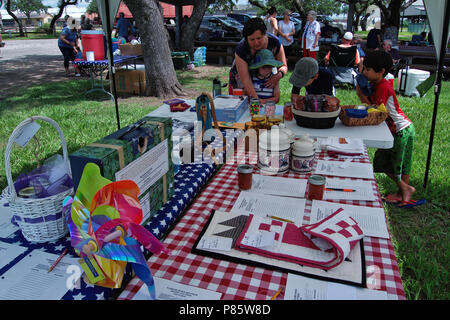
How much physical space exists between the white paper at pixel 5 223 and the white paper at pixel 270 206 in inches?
36.6

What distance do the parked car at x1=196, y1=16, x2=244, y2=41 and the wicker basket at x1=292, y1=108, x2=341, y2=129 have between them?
1224cm

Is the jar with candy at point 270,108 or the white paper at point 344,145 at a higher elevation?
the jar with candy at point 270,108

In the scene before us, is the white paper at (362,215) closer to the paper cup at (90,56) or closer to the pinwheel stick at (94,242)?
the pinwheel stick at (94,242)

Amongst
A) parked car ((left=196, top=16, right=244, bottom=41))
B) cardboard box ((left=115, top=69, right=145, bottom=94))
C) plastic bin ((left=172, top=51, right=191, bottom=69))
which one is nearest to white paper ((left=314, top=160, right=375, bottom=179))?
cardboard box ((left=115, top=69, right=145, bottom=94))

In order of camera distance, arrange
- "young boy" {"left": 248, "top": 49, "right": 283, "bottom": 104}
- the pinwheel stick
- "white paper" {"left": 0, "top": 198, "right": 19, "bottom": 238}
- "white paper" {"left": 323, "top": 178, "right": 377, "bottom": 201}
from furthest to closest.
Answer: "young boy" {"left": 248, "top": 49, "right": 283, "bottom": 104} → "white paper" {"left": 323, "top": 178, "right": 377, "bottom": 201} → "white paper" {"left": 0, "top": 198, "right": 19, "bottom": 238} → the pinwheel stick

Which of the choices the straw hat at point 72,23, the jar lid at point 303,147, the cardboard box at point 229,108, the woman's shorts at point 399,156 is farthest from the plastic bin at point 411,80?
the straw hat at point 72,23

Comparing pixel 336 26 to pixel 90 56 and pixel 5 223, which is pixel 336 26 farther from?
pixel 5 223

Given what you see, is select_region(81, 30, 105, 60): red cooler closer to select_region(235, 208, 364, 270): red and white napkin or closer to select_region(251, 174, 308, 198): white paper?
select_region(251, 174, 308, 198): white paper

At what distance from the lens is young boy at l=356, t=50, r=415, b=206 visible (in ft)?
9.09

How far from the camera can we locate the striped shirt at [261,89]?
355 cm

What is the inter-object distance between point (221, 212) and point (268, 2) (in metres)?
42.8

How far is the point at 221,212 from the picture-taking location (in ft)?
5.22
